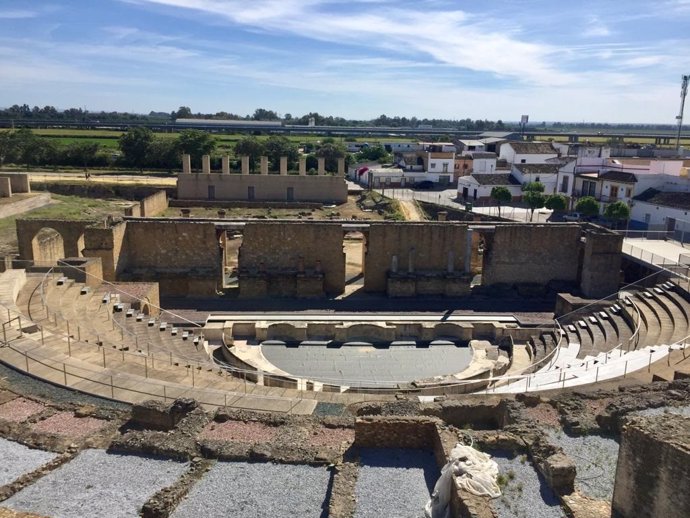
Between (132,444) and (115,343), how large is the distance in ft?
25.2

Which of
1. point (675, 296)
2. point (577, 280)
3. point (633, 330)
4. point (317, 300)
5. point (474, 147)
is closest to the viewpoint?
point (633, 330)

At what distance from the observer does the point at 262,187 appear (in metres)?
48.8

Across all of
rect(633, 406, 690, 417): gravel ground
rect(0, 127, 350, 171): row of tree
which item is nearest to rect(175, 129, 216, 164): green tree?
rect(0, 127, 350, 171): row of tree

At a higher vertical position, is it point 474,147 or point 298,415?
point 474,147

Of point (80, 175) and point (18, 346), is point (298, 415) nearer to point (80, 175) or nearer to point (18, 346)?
point (18, 346)

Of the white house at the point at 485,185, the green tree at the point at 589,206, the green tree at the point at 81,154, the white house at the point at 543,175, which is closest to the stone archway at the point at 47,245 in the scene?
the green tree at the point at 589,206

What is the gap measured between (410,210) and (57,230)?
1078 inches

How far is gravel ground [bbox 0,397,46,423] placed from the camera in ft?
37.6

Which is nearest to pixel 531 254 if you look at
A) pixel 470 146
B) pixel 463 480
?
pixel 463 480

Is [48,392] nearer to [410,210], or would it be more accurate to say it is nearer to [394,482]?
[394,482]

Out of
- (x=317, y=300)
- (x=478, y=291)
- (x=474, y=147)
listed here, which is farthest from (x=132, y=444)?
(x=474, y=147)

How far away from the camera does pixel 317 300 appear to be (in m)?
25.7

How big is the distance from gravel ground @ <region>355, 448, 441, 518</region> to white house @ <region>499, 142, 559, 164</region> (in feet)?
171

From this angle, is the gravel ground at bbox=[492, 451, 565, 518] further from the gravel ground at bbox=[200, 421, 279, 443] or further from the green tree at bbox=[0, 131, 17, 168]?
the green tree at bbox=[0, 131, 17, 168]
